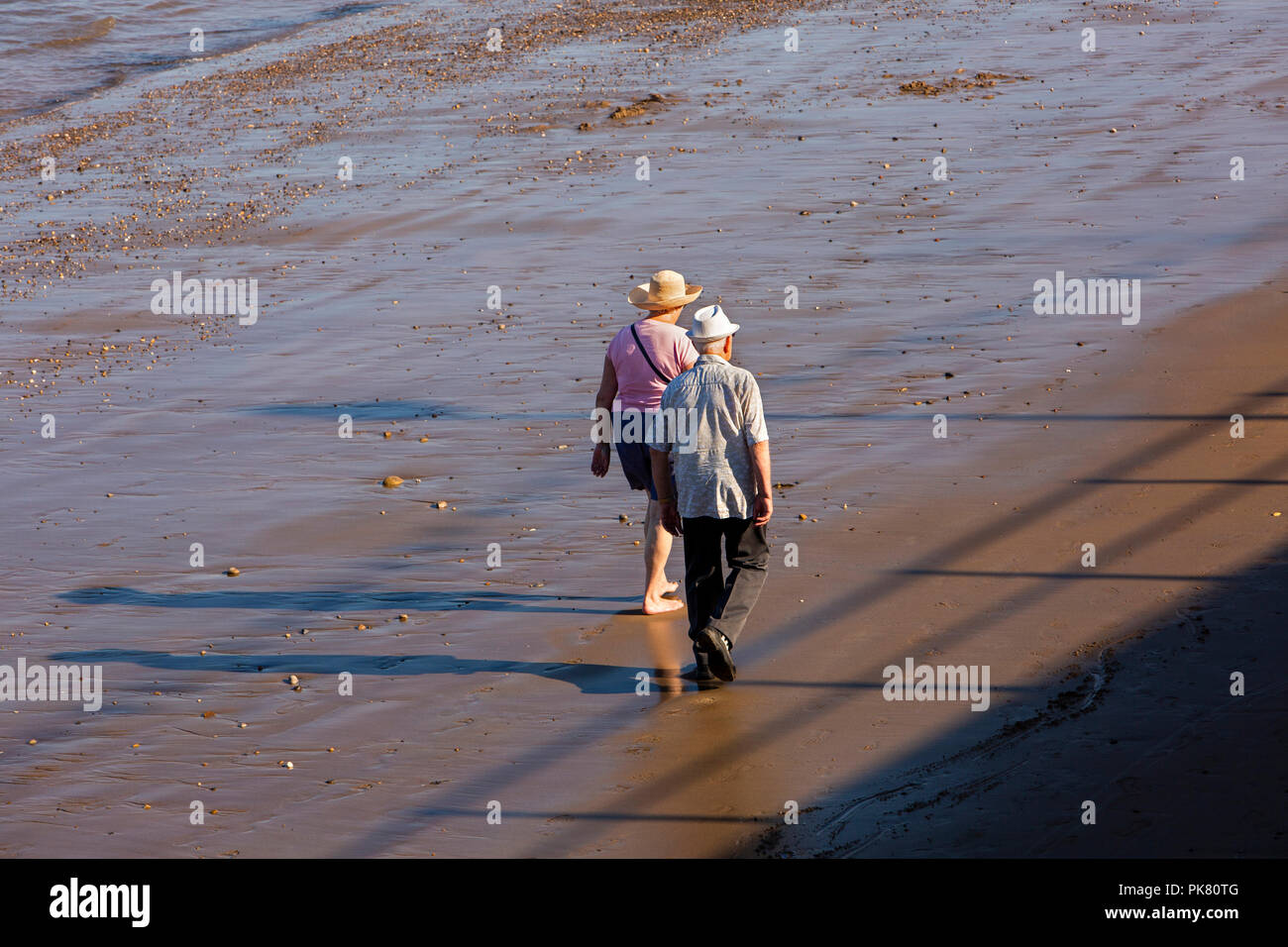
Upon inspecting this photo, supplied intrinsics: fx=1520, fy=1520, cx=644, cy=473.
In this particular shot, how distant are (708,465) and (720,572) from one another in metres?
0.56

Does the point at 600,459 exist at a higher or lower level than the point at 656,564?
higher

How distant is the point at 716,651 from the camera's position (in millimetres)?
6652

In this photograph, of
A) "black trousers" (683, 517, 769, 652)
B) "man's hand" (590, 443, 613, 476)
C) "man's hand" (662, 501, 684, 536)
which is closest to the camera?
"black trousers" (683, 517, 769, 652)

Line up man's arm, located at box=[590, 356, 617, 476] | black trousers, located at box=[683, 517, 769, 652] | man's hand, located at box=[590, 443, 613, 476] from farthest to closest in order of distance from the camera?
1. man's hand, located at box=[590, 443, 613, 476]
2. man's arm, located at box=[590, 356, 617, 476]
3. black trousers, located at box=[683, 517, 769, 652]

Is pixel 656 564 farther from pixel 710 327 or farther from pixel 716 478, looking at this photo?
pixel 710 327

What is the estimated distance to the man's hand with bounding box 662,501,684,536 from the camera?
6.87 meters

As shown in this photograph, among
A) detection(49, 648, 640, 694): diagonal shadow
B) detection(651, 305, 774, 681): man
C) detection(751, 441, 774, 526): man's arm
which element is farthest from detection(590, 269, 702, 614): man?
detection(49, 648, 640, 694): diagonal shadow

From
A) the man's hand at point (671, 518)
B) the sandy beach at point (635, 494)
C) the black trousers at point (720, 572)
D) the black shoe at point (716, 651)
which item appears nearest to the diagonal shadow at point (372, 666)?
the sandy beach at point (635, 494)

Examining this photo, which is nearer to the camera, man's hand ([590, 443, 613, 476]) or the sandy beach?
the sandy beach

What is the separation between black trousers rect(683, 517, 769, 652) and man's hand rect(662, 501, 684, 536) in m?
0.06

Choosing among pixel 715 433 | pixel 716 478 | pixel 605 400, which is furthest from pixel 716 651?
pixel 605 400

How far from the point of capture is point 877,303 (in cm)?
1282

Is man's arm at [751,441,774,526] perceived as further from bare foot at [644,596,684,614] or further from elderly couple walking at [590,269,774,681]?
bare foot at [644,596,684,614]
